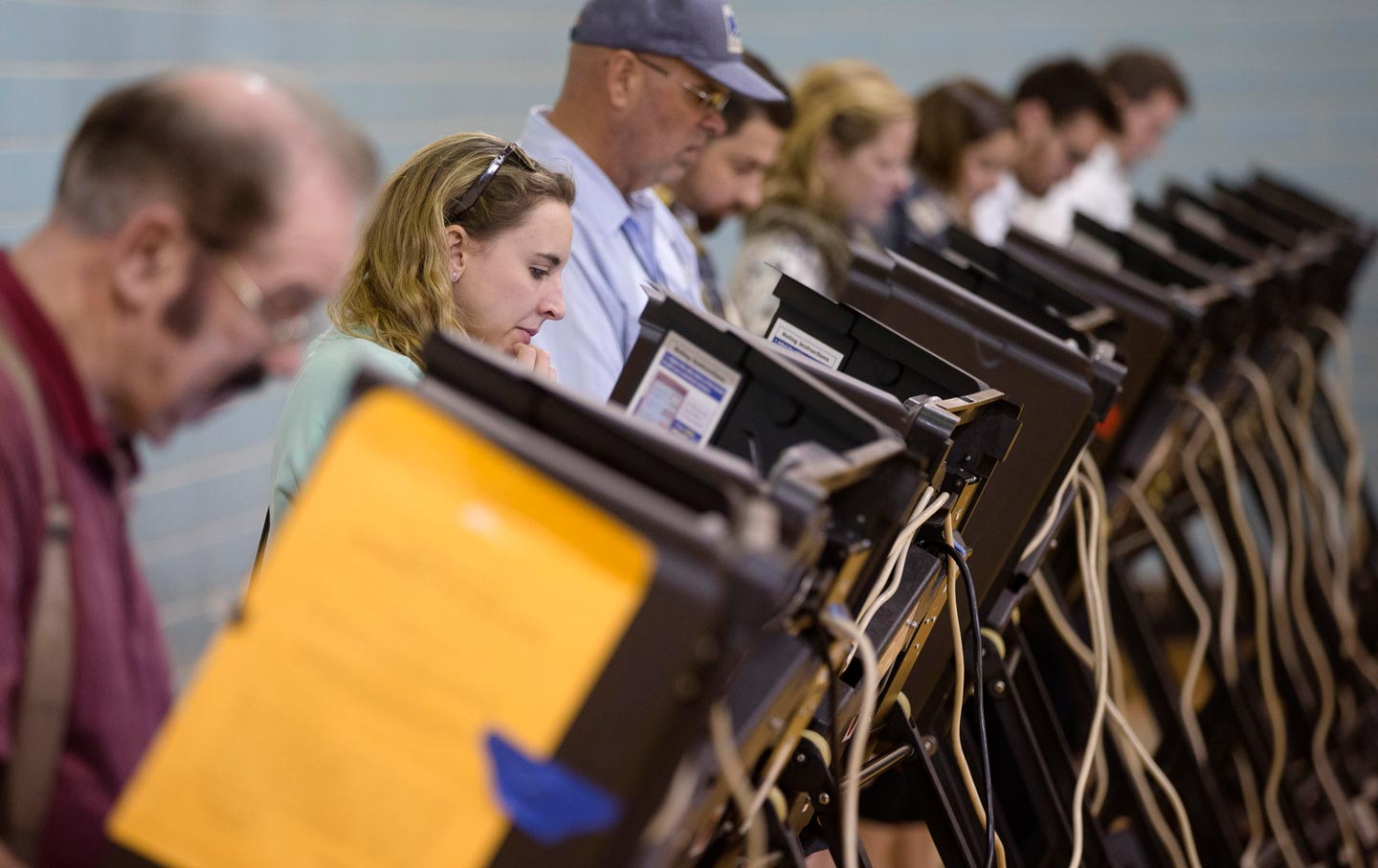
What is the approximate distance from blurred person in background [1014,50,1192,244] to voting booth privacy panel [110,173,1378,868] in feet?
8.05

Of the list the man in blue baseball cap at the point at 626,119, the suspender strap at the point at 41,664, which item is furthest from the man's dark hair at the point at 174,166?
the man in blue baseball cap at the point at 626,119

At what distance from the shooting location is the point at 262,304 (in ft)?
3.25

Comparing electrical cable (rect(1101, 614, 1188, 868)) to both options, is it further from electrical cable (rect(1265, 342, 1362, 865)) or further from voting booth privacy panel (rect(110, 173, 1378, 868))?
electrical cable (rect(1265, 342, 1362, 865))

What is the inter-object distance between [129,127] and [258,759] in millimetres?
390

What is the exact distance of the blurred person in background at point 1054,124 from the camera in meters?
4.07

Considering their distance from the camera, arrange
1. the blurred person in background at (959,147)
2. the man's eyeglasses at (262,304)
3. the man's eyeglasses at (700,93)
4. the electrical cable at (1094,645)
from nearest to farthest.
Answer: the man's eyeglasses at (262,304) → the electrical cable at (1094,645) → the man's eyeglasses at (700,93) → the blurred person in background at (959,147)

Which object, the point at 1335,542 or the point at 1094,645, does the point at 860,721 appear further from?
the point at 1335,542

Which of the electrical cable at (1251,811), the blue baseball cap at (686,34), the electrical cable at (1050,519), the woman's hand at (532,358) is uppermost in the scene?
the blue baseball cap at (686,34)

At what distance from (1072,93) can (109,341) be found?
3.46 meters

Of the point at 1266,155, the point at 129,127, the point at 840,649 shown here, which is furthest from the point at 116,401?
the point at 1266,155

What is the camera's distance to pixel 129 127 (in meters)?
0.98

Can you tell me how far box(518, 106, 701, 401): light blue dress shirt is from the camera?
2.04 m

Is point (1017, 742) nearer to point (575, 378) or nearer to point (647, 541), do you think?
point (575, 378)

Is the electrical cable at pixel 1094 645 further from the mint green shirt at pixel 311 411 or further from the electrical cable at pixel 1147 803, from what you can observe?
the mint green shirt at pixel 311 411
